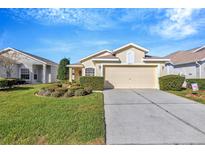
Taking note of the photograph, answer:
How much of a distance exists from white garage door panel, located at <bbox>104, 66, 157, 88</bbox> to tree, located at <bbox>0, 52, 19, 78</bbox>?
1460 centimetres

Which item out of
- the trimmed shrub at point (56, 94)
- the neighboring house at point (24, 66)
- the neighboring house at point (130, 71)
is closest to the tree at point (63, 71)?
the neighboring house at point (24, 66)

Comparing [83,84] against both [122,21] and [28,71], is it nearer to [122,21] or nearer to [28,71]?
[122,21]

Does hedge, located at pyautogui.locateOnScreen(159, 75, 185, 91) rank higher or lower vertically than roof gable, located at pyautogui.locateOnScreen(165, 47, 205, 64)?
lower

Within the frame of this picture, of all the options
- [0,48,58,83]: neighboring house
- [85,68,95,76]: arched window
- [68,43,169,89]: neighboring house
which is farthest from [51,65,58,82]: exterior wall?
[68,43,169,89]: neighboring house

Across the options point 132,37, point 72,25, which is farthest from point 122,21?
point 132,37

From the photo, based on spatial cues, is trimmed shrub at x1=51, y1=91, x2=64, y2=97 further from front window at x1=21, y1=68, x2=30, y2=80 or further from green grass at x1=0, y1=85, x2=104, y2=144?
front window at x1=21, y1=68, x2=30, y2=80

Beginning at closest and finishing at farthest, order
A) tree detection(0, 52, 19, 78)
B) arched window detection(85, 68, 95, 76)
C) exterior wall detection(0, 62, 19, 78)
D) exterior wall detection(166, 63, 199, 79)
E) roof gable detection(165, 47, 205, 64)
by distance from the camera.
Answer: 1. exterior wall detection(166, 63, 199, 79)
2. roof gable detection(165, 47, 205, 64)
3. arched window detection(85, 68, 95, 76)
4. tree detection(0, 52, 19, 78)
5. exterior wall detection(0, 62, 19, 78)

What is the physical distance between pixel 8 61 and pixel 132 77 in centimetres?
1705

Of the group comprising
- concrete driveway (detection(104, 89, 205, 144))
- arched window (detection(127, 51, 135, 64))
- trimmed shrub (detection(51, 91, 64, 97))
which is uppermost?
arched window (detection(127, 51, 135, 64))

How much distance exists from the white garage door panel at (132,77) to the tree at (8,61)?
575 inches

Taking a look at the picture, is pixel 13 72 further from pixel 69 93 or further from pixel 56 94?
pixel 69 93

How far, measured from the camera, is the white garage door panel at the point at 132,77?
56.3ft

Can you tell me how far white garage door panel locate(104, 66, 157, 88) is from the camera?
17.2 meters

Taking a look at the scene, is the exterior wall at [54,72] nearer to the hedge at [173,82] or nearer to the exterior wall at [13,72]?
the exterior wall at [13,72]
